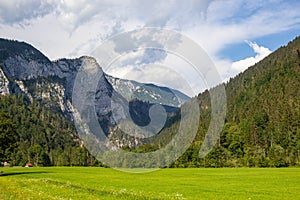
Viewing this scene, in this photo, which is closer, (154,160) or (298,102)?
(154,160)

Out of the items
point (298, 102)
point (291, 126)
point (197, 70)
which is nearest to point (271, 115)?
point (298, 102)

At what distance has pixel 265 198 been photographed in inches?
1185

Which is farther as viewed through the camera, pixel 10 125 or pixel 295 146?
pixel 295 146

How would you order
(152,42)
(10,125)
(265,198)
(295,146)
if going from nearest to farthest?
(265,198) → (152,42) → (10,125) → (295,146)

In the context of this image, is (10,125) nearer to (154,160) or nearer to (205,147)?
(154,160)

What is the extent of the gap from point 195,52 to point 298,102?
16002 cm

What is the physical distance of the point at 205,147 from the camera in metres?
147

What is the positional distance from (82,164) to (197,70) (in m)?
152

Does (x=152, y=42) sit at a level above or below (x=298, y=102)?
below

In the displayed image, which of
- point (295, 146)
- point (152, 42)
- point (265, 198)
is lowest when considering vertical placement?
point (265, 198)

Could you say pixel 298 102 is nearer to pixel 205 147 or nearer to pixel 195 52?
pixel 205 147

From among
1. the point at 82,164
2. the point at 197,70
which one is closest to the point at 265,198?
the point at 197,70

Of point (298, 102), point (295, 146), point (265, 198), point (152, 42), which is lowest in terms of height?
point (265, 198)

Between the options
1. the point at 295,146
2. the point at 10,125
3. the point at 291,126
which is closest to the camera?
the point at 10,125
